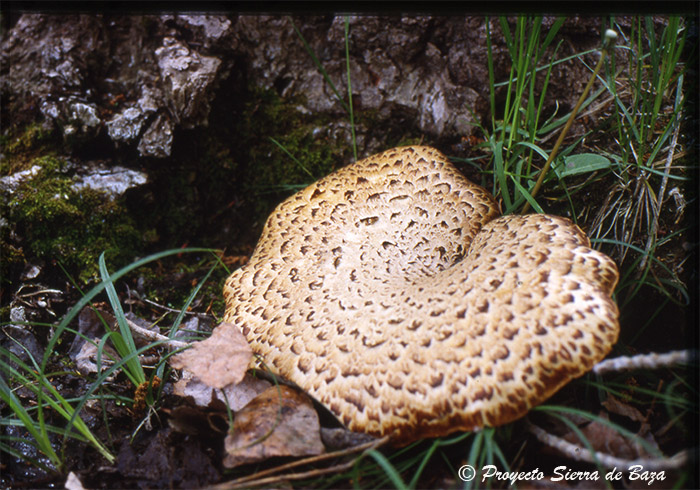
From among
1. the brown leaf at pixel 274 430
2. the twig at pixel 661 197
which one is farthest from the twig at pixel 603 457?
the twig at pixel 661 197

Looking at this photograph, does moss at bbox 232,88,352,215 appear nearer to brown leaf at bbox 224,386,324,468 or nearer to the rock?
the rock

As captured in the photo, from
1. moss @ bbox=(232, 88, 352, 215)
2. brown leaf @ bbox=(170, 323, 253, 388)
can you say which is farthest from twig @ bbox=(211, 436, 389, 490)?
moss @ bbox=(232, 88, 352, 215)

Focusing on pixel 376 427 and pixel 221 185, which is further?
pixel 221 185

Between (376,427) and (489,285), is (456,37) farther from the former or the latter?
(376,427)

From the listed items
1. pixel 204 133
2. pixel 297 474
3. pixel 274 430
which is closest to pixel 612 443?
pixel 297 474

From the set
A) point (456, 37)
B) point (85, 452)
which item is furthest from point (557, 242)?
point (85, 452)

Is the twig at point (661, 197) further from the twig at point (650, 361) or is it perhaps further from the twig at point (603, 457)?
the twig at point (603, 457)

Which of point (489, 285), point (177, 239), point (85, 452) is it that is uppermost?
point (489, 285)
